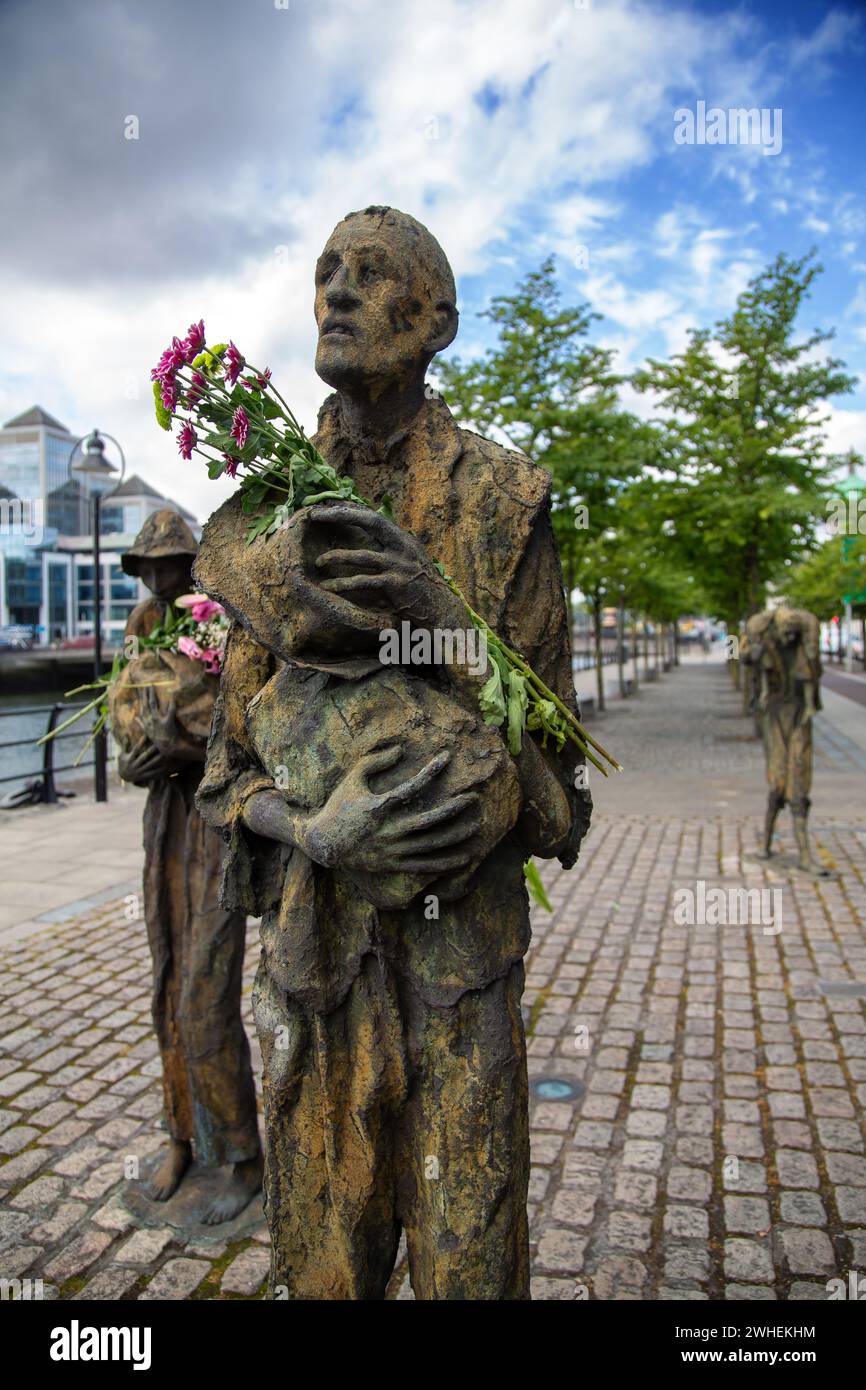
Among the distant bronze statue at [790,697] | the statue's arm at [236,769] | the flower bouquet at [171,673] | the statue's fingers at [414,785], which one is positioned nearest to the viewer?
the statue's fingers at [414,785]

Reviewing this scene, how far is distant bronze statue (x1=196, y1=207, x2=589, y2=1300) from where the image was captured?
199cm

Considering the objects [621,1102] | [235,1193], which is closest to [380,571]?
[235,1193]

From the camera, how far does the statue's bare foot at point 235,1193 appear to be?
4.18 meters

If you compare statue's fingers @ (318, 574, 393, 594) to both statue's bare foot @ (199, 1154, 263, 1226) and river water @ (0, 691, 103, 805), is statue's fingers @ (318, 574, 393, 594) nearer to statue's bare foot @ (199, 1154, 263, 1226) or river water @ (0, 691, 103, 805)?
statue's bare foot @ (199, 1154, 263, 1226)

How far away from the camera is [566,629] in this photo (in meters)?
2.48

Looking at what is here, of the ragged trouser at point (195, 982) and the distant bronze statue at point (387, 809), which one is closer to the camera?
the distant bronze statue at point (387, 809)

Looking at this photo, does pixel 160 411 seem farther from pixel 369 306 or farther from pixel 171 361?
pixel 369 306

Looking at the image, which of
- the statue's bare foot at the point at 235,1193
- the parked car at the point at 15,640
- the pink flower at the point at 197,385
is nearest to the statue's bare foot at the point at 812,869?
the statue's bare foot at the point at 235,1193

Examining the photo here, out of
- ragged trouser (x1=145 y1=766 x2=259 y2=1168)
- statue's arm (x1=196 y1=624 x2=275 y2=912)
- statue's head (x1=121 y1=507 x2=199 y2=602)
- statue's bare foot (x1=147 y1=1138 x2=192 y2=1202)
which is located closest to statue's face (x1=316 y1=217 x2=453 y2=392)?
statue's arm (x1=196 y1=624 x2=275 y2=912)

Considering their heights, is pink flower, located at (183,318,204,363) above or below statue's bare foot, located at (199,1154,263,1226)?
above

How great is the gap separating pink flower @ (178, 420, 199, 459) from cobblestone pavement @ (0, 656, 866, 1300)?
2.99m

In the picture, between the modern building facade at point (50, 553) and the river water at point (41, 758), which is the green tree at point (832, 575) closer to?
the river water at point (41, 758)

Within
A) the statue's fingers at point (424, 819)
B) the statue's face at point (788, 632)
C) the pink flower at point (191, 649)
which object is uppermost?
the statue's face at point (788, 632)

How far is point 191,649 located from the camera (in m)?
4.16
